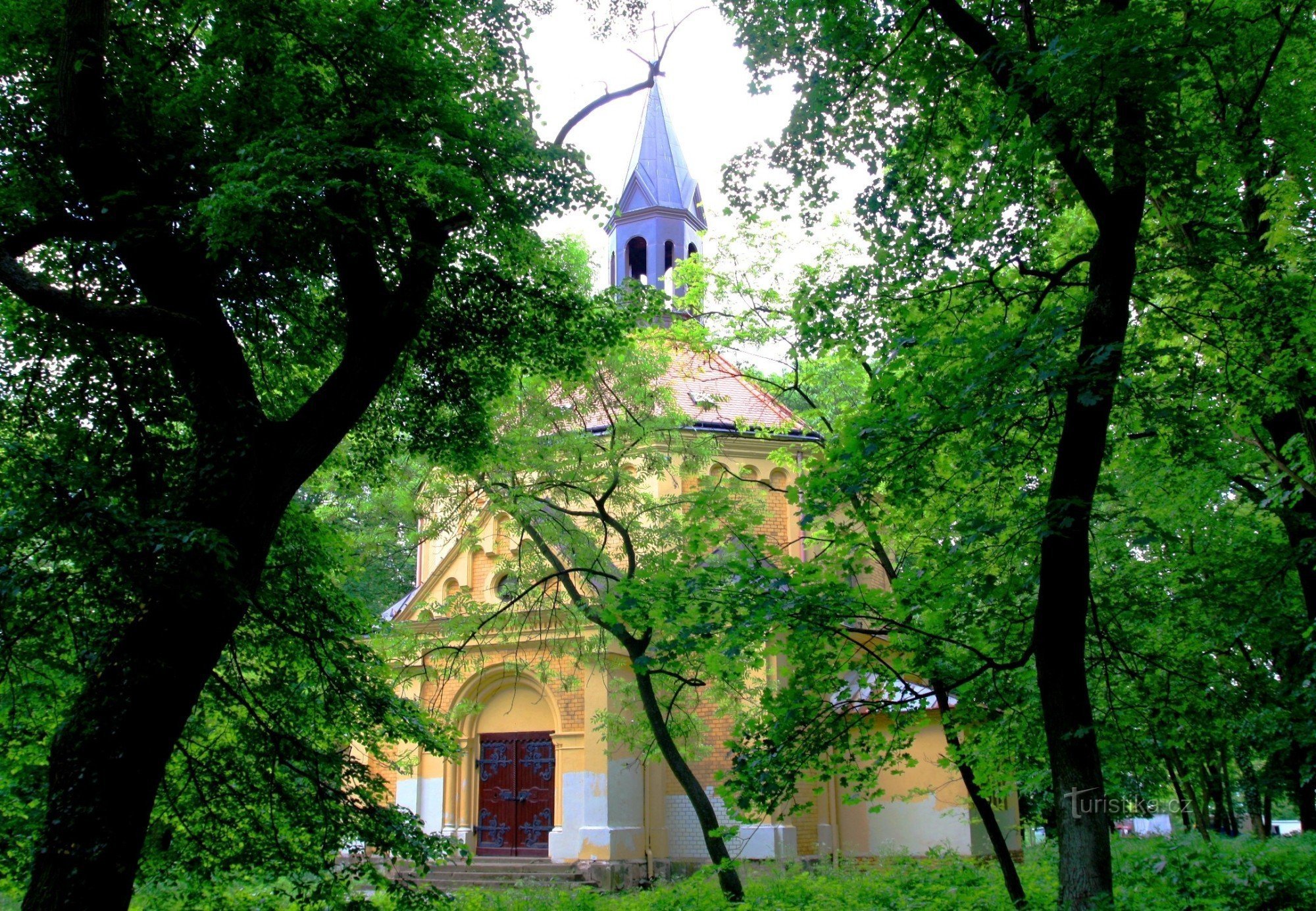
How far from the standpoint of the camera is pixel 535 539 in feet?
44.1

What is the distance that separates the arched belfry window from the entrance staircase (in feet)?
47.0

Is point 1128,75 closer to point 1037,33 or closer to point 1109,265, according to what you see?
point 1109,265

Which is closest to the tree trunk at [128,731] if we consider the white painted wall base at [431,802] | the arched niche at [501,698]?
the arched niche at [501,698]

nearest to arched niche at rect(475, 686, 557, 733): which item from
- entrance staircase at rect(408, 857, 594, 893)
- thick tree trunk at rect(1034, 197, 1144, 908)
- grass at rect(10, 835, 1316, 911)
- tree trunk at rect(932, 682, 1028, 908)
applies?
entrance staircase at rect(408, 857, 594, 893)

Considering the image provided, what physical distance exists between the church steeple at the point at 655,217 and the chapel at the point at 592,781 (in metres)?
5.80

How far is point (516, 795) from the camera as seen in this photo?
1773 centimetres

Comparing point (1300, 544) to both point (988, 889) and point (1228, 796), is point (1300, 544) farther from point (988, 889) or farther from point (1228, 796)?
point (1228, 796)

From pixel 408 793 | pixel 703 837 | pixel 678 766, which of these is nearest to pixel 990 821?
pixel 678 766

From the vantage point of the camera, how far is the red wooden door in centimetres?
1739

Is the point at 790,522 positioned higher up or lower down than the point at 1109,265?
higher up

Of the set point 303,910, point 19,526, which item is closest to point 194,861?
point 303,910

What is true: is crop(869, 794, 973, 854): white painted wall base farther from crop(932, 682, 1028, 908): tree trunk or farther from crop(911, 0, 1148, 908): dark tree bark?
crop(911, 0, 1148, 908): dark tree bark

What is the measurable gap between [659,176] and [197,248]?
20.3 m

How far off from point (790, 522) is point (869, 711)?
12.4 m
